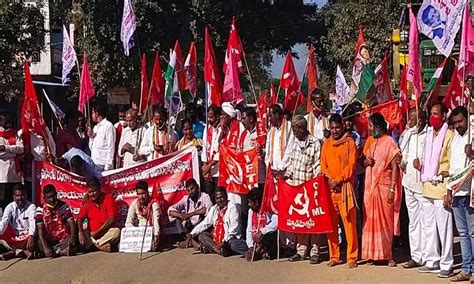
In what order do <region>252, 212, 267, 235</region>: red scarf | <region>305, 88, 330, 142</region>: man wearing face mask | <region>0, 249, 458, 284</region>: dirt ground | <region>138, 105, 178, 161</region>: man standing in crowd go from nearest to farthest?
<region>0, 249, 458, 284</region>: dirt ground → <region>252, 212, 267, 235</region>: red scarf → <region>305, 88, 330, 142</region>: man wearing face mask → <region>138, 105, 178, 161</region>: man standing in crowd

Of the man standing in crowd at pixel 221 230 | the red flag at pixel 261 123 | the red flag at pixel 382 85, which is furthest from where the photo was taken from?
the red flag at pixel 382 85

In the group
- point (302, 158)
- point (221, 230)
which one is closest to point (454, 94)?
point (302, 158)

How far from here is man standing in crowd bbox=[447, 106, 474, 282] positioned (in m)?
7.68

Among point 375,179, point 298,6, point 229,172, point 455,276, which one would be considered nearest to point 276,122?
point 229,172

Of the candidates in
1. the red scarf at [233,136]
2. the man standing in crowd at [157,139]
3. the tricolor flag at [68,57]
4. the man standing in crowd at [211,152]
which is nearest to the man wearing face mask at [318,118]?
the red scarf at [233,136]

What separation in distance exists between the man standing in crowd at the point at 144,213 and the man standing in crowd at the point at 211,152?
0.84m

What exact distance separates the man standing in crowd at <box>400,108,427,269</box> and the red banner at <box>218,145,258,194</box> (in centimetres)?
208

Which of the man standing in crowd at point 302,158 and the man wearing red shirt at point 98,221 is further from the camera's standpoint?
the man wearing red shirt at point 98,221

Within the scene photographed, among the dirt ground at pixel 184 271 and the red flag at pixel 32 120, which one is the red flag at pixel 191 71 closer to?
the red flag at pixel 32 120

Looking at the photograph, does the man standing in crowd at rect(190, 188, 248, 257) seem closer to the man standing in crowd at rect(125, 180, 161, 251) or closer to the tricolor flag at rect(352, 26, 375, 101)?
the man standing in crowd at rect(125, 180, 161, 251)

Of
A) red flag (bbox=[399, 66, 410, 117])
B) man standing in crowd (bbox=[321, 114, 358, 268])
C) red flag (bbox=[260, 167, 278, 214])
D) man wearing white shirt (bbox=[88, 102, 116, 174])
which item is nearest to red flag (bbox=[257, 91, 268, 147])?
red flag (bbox=[260, 167, 278, 214])

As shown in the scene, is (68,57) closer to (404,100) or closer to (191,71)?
(191,71)

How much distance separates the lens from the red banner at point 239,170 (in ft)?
32.2

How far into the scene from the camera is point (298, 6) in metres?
27.8
